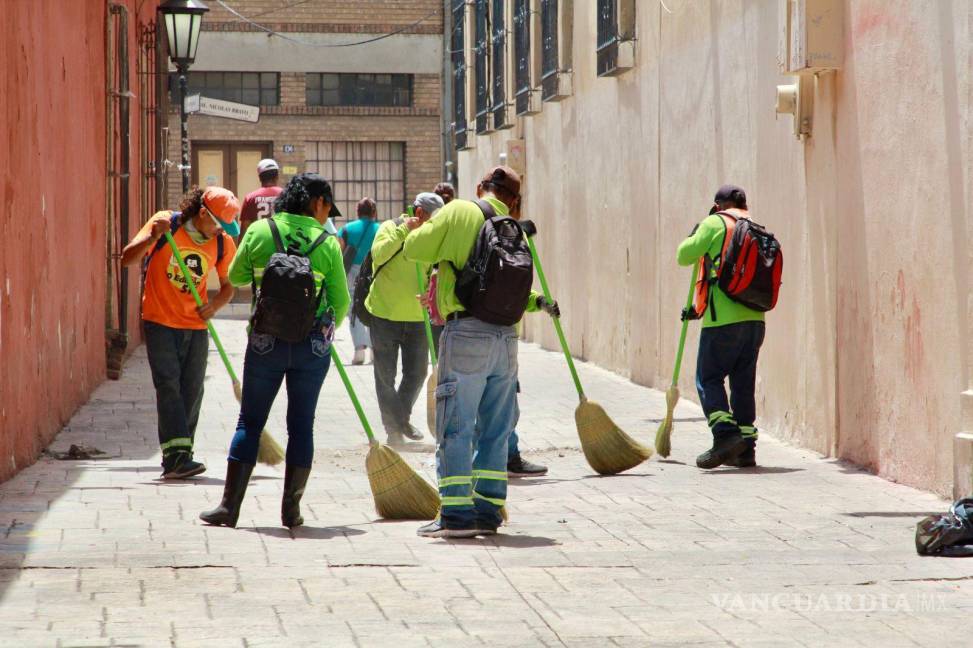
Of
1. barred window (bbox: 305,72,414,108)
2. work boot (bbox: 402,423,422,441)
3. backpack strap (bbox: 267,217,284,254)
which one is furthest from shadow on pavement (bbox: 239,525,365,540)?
barred window (bbox: 305,72,414,108)

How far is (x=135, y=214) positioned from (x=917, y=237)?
11.4 metres

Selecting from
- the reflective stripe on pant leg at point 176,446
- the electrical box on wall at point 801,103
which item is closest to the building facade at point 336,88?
the electrical box on wall at point 801,103

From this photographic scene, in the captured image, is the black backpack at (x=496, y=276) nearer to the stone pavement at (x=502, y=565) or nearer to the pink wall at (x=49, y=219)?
the stone pavement at (x=502, y=565)

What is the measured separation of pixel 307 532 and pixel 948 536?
2.79 metres

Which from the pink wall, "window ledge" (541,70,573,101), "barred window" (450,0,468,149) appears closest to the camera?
the pink wall

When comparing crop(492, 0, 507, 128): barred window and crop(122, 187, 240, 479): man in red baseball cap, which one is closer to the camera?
crop(122, 187, 240, 479): man in red baseball cap

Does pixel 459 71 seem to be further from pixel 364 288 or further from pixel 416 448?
pixel 416 448

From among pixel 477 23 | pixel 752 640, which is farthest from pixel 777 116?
pixel 477 23

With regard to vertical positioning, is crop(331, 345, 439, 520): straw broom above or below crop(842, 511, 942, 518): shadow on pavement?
above

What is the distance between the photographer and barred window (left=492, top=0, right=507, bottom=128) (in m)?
23.4

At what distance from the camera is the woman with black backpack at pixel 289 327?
7.69 meters

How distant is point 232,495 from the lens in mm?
7816

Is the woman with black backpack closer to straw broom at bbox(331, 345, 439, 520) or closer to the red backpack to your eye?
straw broom at bbox(331, 345, 439, 520)

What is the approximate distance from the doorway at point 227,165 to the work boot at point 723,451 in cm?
2276
